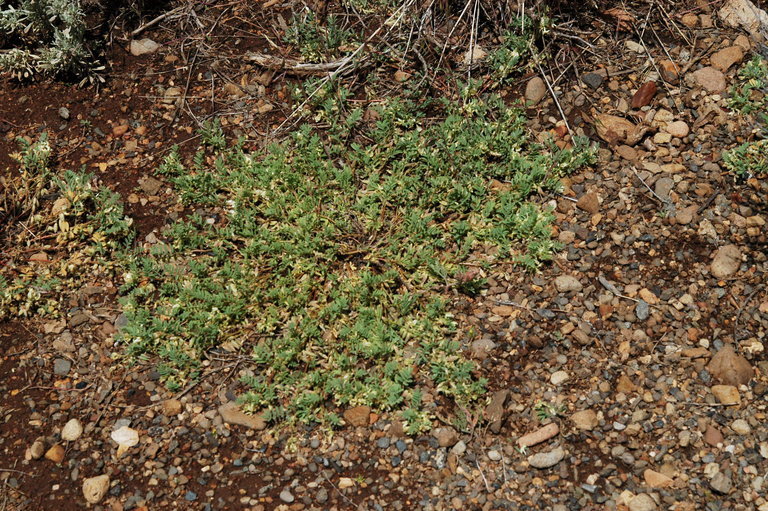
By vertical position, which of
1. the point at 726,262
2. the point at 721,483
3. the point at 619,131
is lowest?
the point at 721,483

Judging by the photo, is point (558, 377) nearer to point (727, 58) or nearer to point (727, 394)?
point (727, 394)

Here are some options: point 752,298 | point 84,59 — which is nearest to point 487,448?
point 752,298

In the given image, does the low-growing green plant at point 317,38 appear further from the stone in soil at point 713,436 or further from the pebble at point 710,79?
the stone in soil at point 713,436

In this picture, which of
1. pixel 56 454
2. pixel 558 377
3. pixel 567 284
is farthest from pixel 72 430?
pixel 567 284

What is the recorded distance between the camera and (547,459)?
323 cm

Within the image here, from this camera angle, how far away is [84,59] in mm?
4848

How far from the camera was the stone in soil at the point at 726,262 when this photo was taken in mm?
3635

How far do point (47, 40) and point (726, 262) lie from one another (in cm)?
441

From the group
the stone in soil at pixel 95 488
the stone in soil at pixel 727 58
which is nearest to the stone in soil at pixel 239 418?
the stone in soil at pixel 95 488

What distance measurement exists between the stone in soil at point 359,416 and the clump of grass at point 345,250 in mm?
42

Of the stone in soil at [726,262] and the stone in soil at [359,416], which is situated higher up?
the stone in soil at [726,262]

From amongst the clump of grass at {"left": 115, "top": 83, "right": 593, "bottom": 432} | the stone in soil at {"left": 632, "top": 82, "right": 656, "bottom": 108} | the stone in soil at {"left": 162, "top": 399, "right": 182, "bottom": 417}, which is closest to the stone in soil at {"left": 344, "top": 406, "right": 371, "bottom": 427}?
the clump of grass at {"left": 115, "top": 83, "right": 593, "bottom": 432}

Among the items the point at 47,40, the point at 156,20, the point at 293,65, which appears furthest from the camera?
the point at 156,20

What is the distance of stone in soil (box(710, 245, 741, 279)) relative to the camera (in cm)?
363
